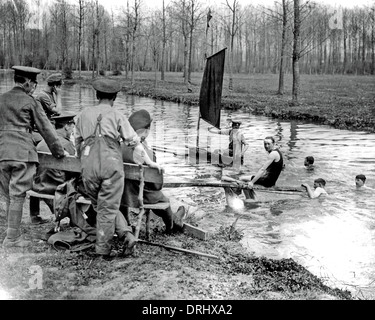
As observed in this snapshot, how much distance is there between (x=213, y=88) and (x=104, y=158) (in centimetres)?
847

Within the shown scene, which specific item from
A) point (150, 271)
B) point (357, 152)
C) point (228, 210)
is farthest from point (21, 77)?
point (357, 152)

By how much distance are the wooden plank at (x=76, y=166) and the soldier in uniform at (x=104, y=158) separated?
358mm

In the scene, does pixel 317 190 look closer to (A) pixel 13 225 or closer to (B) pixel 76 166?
(B) pixel 76 166

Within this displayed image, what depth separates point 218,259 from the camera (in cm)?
538

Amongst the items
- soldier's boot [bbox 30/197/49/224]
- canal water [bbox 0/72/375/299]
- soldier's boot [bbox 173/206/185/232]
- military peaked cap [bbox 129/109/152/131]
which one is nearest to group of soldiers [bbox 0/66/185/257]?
military peaked cap [bbox 129/109/152/131]

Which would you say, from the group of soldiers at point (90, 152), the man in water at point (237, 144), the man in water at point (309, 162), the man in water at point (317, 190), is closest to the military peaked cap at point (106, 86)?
the group of soldiers at point (90, 152)

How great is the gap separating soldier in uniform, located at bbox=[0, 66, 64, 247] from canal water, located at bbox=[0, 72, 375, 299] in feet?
11.0

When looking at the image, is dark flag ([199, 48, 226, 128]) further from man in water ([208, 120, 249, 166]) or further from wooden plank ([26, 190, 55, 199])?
wooden plank ([26, 190, 55, 199])

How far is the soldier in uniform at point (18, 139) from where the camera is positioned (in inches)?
201

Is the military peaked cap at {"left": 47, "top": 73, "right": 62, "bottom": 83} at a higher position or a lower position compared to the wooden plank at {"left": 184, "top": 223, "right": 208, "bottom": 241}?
higher

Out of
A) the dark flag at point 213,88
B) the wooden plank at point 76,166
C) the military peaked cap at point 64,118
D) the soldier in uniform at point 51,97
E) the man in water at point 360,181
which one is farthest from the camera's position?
the dark flag at point 213,88

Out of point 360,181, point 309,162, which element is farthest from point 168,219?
point 309,162

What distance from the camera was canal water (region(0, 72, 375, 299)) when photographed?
649 centimetres

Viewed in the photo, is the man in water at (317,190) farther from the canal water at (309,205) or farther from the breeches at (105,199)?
the breeches at (105,199)
